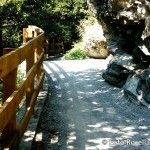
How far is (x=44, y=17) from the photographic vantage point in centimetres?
2798

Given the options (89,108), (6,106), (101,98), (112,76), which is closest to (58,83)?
(112,76)

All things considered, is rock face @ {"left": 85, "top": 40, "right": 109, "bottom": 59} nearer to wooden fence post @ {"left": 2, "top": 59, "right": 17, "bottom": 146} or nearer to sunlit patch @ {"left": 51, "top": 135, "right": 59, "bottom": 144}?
sunlit patch @ {"left": 51, "top": 135, "right": 59, "bottom": 144}

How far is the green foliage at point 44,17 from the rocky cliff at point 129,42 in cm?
1310

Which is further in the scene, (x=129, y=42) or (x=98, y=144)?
(x=129, y=42)

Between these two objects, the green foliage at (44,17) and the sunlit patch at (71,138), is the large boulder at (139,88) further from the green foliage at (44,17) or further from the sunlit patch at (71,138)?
the green foliage at (44,17)

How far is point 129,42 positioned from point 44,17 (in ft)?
55.2

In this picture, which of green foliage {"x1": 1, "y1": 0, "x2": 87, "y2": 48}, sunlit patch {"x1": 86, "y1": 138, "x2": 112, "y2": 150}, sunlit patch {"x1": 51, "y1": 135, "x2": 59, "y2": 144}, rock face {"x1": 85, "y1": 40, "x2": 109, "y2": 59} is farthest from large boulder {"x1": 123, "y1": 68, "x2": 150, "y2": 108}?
green foliage {"x1": 1, "y1": 0, "x2": 87, "y2": 48}

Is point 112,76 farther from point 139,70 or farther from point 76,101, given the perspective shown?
point 76,101

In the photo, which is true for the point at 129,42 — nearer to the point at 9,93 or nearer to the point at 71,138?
the point at 71,138

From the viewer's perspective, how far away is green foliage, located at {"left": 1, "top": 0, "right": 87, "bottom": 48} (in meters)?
25.6

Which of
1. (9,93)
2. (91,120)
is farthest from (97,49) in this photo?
(9,93)

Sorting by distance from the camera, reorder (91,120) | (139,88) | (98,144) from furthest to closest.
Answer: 1. (139,88)
2. (91,120)
3. (98,144)

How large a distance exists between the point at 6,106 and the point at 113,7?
812 centimetres

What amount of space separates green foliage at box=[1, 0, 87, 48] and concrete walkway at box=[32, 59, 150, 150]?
15.5 metres
